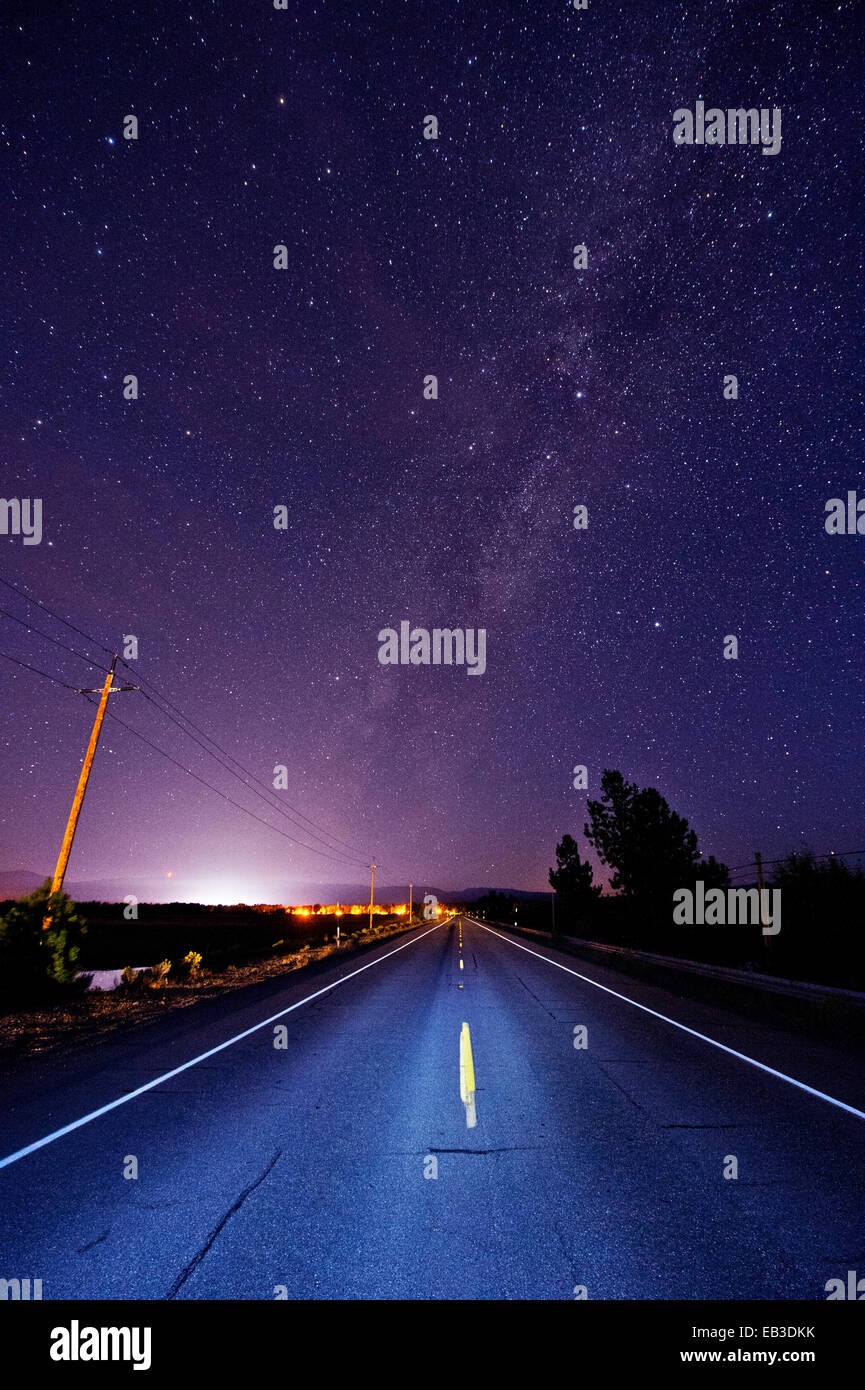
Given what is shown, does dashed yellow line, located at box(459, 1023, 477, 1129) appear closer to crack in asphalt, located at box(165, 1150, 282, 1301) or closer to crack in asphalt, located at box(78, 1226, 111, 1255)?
crack in asphalt, located at box(165, 1150, 282, 1301)

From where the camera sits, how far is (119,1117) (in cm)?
543

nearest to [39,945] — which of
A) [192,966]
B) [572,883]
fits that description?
[192,966]

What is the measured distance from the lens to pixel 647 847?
41094mm

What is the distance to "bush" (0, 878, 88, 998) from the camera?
12258 mm

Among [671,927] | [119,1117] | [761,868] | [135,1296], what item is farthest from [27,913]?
[671,927]

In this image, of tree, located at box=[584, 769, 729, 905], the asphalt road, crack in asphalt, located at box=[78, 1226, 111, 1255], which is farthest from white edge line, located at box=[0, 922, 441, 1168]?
tree, located at box=[584, 769, 729, 905]

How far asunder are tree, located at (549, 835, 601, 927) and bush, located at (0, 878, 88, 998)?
58314mm

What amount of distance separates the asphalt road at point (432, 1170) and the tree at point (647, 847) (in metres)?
32.5

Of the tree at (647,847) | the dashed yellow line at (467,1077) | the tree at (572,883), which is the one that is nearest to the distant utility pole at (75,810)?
the dashed yellow line at (467,1077)

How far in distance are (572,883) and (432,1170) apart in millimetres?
68471

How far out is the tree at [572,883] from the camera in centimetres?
6612

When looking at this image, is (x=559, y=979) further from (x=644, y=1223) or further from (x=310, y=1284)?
(x=310, y=1284)

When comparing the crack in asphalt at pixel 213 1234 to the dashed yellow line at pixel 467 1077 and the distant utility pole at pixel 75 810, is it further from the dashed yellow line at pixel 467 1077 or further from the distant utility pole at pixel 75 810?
the distant utility pole at pixel 75 810

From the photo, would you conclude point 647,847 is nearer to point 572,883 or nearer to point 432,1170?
point 572,883
